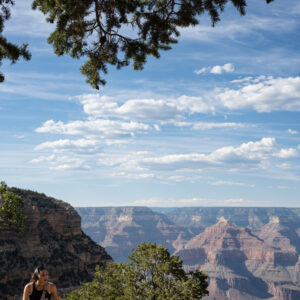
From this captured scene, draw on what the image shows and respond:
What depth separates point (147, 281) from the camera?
27.6 meters

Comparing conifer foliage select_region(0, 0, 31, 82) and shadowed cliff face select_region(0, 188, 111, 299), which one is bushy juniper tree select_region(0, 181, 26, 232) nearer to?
conifer foliage select_region(0, 0, 31, 82)

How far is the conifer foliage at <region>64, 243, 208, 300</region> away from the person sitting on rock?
16013 millimetres

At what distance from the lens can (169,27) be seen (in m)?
16.0

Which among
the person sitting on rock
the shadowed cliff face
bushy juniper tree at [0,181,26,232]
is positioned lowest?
the shadowed cliff face

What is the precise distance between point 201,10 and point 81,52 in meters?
5.06

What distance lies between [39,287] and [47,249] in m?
83.0

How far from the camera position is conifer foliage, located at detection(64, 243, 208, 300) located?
25859 mm

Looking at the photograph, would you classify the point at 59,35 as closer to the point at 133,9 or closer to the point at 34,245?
the point at 133,9

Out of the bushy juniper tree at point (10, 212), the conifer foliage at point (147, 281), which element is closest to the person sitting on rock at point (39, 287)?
the bushy juniper tree at point (10, 212)

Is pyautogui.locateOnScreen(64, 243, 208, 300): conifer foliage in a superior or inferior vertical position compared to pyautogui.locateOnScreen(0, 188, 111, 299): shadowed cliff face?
superior

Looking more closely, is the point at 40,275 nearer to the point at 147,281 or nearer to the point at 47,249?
the point at 147,281

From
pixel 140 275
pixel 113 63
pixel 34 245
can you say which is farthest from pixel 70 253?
pixel 113 63

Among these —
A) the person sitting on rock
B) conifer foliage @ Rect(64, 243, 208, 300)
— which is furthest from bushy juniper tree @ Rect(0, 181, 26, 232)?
the person sitting on rock

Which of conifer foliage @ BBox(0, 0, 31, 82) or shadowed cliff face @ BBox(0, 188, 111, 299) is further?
shadowed cliff face @ BBox(0, 188, 111, 299)
